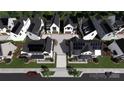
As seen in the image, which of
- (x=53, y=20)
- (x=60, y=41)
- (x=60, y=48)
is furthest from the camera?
(x=53, y=20)

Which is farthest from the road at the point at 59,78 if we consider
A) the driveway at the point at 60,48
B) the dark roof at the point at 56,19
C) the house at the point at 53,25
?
the dark roof at the point at 56,19

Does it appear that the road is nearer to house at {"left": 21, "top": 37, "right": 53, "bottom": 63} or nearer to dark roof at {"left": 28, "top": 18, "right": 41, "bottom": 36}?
house at {"left": 21, "top": 37, "right": 53, "bottom": 63}

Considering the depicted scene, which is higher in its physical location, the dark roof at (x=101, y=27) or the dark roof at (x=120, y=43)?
the dark roof at (x=101, y=27)

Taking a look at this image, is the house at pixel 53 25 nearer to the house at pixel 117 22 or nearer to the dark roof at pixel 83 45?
the dark roof at pixel 83 45

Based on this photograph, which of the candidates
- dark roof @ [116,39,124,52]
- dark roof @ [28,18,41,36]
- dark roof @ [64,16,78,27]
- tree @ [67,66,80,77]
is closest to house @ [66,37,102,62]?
Result: tree @ [67,66,80,77]

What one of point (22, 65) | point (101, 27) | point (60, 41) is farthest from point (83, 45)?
point (22, 65)

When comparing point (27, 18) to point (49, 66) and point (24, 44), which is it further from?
point (49, 66)

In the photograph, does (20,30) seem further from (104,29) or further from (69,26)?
(104,29)
